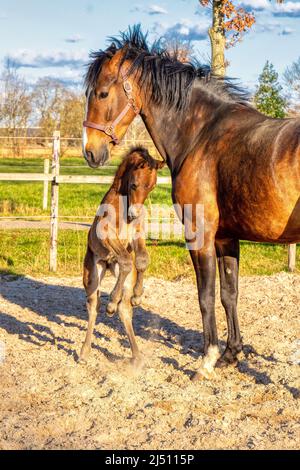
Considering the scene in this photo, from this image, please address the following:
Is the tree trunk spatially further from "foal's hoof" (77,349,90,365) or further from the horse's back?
"foal's hoof" (77,349,90,365)

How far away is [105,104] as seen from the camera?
5.38 metres

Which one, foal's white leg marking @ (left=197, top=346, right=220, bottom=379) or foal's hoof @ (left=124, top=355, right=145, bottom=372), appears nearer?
foal's white leg marking @ (left=197, top=346, right=220, bottom=379)

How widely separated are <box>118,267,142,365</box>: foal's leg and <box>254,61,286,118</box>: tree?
14.0 metres

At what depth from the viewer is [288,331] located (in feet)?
21.6

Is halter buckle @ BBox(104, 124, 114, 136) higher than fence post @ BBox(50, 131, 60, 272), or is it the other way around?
halter buckle @ BBox(104, 124, 114, 136)

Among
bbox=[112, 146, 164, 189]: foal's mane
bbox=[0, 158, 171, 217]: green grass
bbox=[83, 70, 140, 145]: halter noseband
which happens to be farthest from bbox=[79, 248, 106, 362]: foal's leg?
bbox=[0, 158, 171, 217]: green grass

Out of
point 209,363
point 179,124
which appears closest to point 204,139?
point 179,124

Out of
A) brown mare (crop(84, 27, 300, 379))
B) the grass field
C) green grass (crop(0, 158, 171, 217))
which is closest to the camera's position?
brown mare (crop(84, 27, 300, 379))

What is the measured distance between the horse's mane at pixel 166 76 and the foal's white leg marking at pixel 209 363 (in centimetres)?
196

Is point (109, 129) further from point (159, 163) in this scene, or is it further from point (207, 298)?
point (207, 298)

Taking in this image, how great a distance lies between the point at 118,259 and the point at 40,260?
4955 mm

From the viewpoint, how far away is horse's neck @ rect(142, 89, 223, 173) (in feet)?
17.7

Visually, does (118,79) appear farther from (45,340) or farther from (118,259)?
(45,340)

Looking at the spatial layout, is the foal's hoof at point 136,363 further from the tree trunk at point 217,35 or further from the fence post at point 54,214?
the tree trunk at point 217,35
